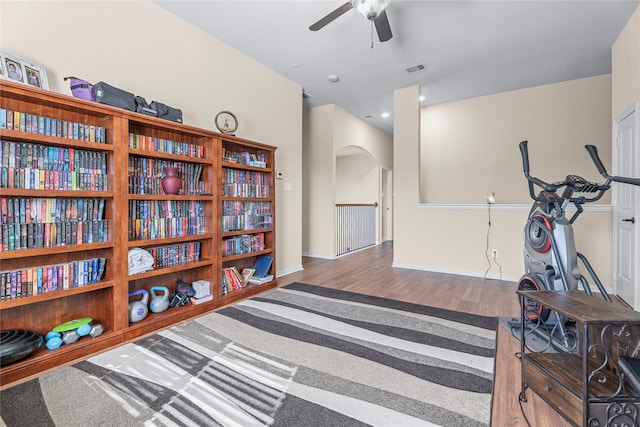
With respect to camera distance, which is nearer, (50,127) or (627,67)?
(50,127)

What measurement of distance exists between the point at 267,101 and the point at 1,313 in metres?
3.30

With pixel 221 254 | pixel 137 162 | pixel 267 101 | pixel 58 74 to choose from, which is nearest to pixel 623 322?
pixel 221 254

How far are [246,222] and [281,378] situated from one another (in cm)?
193

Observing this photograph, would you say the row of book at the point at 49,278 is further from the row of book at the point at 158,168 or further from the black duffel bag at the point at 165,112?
the black duffel bag at the point at 165,112

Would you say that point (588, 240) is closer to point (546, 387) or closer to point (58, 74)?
point (546, 387)

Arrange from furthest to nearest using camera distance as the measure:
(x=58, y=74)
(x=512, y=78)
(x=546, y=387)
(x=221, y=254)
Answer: (x=512, y=78)
(x=221, y=254)
(x=58, y=74)
(x=546, y=387)

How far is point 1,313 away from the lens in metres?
1.77

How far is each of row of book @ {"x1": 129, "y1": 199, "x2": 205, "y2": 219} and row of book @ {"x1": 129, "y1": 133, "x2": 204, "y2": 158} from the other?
0.45 meters

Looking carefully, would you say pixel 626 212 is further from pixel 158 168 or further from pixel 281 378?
pixel 158 168

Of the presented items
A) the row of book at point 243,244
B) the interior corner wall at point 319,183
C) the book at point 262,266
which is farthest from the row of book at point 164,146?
the interior corner wall at point 319,183

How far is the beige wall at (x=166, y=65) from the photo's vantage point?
79.4 inches

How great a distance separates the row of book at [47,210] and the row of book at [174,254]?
52 centimetres

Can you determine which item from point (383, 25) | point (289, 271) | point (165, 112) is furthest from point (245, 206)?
point (383, 25)

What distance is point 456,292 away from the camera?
3.38 metres
